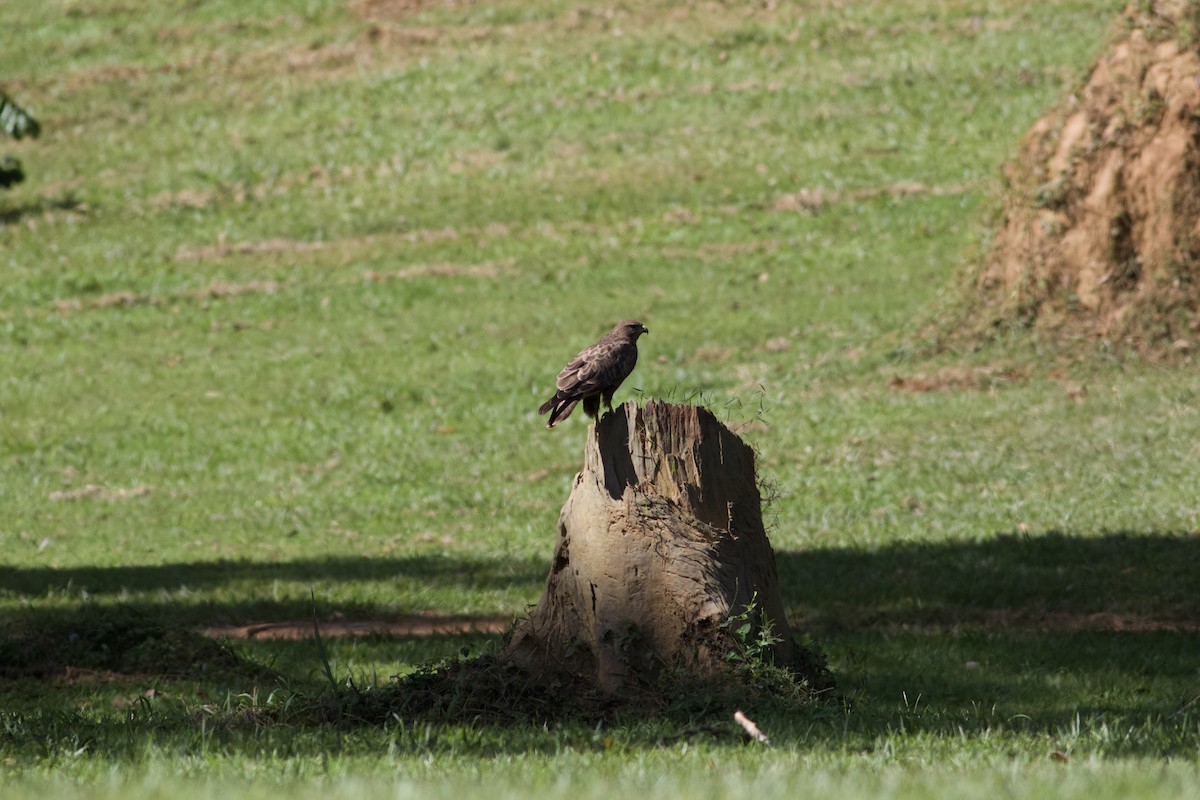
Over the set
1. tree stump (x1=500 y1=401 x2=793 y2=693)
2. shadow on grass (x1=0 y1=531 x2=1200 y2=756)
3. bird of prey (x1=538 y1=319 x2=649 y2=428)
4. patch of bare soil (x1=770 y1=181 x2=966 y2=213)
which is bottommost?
shadow on grass (x1=0 y1=531 x2=1200 y2=756)

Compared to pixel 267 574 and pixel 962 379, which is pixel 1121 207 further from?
pixel 267 574

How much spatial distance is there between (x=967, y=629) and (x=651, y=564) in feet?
11.6

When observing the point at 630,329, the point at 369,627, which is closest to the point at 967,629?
the point at 630,329

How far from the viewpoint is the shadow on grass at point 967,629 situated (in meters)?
7.49

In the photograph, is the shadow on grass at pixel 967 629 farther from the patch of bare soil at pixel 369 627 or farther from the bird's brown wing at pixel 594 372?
the bird's brown wing at pixel 594 372

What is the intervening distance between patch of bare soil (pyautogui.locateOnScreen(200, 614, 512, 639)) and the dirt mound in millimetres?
9821

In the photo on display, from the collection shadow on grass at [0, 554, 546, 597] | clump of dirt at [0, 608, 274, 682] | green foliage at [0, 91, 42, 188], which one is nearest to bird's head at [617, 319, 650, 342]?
clump of dirt at [0, 608, 274, 682]

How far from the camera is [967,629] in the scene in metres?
10.9

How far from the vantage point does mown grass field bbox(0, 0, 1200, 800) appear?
7426 mm

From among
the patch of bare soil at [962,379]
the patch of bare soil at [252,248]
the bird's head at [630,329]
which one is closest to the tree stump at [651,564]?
the bird's head at [630,329]

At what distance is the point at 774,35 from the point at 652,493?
25.5 metres

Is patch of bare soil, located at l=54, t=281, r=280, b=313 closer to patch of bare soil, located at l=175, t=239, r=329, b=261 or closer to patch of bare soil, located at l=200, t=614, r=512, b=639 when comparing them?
patch of bare soil, located at l=175, t=239, r=329, b=261

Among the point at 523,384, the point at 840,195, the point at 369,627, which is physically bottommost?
the point at 369,627

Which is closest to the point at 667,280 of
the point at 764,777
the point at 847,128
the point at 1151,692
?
the point at 847,128
